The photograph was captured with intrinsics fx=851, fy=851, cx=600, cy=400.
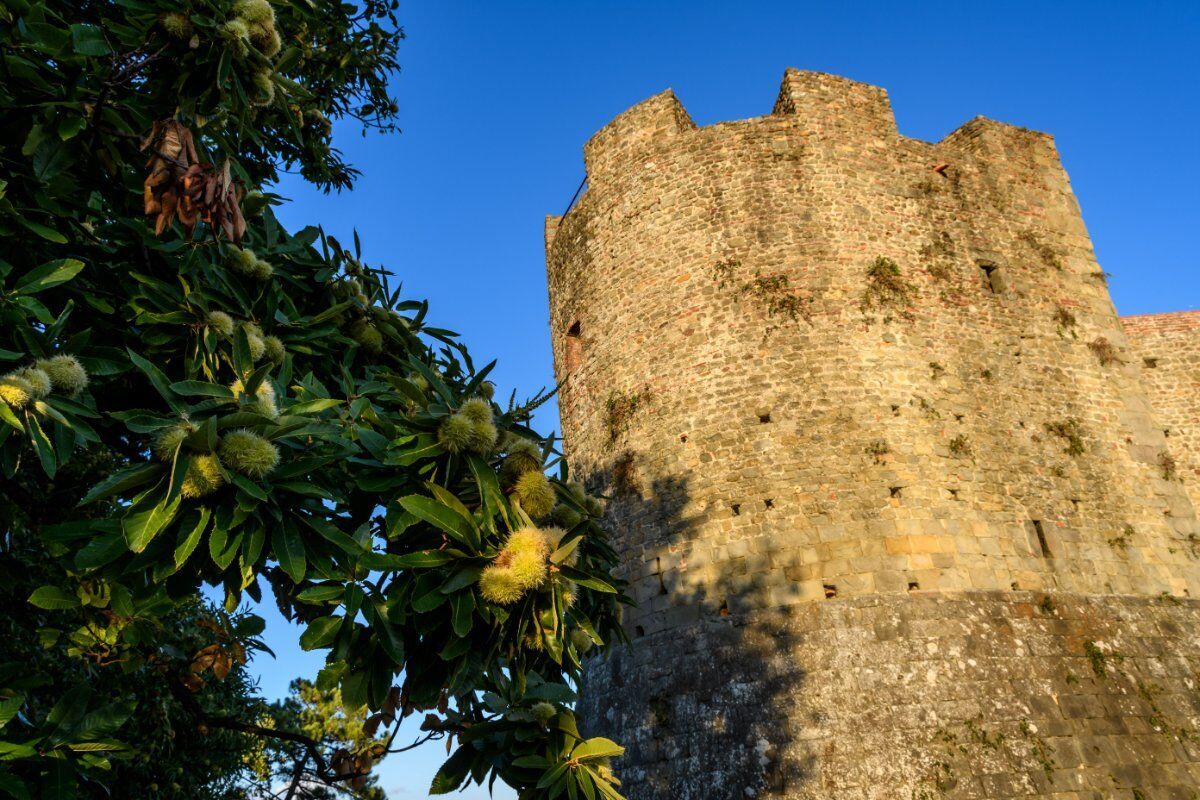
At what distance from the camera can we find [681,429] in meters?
9.81

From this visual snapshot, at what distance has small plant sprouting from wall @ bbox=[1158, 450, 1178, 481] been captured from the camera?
33.1 feet

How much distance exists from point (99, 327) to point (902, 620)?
731 cm

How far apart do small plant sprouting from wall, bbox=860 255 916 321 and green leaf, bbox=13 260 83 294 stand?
8.51 m

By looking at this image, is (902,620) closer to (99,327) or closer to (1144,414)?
(1144,414)

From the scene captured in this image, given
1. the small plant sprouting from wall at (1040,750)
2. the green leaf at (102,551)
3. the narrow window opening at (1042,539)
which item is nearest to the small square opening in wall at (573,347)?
the narrow window opening at (1042,539)

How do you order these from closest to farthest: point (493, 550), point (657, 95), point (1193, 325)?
point (493, 550), point (657, 95), point (1193, 325)

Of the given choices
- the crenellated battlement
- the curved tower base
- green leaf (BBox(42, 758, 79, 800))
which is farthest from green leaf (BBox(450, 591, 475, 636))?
the crenellated battlement

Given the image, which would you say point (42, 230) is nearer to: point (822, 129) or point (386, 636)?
point (386, 636)

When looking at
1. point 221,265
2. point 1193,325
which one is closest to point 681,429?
point 221,265

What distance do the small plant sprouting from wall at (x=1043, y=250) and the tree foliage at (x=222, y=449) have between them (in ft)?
31.2

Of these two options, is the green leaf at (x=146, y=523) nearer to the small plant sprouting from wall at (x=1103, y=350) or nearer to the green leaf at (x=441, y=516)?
the green leaf at (x=441, y=516)

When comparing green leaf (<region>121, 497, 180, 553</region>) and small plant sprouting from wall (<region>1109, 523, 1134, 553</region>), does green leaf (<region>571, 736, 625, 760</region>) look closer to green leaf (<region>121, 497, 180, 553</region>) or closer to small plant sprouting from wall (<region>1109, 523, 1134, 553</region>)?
green leaf (<region>121, 497, 180, 553</region>)

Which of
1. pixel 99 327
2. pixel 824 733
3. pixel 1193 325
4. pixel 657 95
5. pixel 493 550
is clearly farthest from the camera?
pixel 1193 325

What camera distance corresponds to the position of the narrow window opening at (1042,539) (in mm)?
9055
